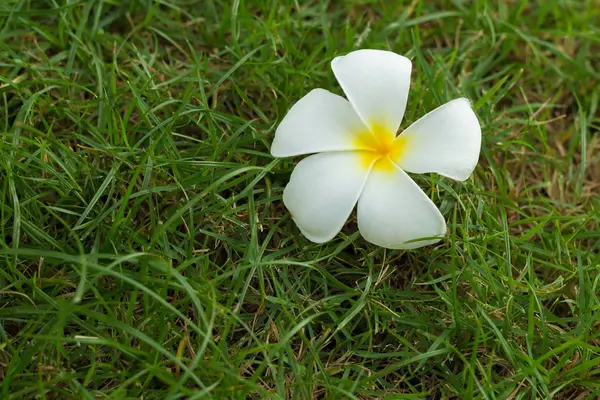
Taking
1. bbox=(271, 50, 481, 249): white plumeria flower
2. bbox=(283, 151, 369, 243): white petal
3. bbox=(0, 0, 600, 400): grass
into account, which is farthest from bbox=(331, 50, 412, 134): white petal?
bbox=(0, 0, 600, 400): grass

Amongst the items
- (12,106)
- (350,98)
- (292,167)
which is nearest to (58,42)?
(12,106)

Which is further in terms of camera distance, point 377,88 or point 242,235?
point 242,235

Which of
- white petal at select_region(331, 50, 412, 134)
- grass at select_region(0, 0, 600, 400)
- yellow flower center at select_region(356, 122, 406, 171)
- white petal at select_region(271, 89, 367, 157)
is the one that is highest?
white petal at select_region(331, 50, 412, 134)

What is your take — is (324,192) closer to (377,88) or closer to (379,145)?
(379,145)

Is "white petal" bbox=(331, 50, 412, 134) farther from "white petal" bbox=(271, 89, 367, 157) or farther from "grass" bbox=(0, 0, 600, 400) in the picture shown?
"grass" bbox=(0, 0, 600, 400)

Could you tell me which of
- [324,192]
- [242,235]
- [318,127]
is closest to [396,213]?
[324,192]

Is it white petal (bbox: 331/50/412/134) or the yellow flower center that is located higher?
white petal (bbox: 331/50/412/134)
